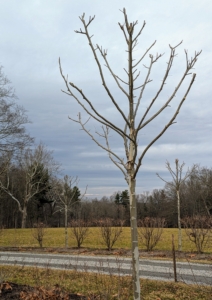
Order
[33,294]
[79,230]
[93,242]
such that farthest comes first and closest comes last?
[93,242] < [79,230] < [33,294]

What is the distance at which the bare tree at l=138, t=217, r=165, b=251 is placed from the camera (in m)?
14.9

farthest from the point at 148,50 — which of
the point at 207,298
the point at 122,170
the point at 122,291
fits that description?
the point at 207,298

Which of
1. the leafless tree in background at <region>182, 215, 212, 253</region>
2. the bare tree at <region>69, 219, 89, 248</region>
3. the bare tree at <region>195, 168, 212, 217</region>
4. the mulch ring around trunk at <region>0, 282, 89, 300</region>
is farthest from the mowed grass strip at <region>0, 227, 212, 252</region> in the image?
the mulch ring around trunk at <region>0, 282, 89, 300</region>

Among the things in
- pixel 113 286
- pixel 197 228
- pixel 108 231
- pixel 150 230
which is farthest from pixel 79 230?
pixel 113 286

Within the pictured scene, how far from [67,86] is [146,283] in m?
5.75

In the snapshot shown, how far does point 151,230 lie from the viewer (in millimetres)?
15016

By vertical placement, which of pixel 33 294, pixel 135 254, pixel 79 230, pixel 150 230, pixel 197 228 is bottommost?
pixel 33 294

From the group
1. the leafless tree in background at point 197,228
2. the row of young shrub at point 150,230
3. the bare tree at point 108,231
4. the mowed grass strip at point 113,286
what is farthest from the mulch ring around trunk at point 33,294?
the bare tree at point 108,231

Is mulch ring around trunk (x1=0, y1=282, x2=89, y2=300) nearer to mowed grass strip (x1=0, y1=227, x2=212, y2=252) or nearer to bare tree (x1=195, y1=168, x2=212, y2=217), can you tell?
bare tree (x1=195, y1=168, x2=212, y2=217)

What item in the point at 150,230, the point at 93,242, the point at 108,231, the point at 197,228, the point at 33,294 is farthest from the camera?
the point at 93,242

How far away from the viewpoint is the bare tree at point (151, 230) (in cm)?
1491

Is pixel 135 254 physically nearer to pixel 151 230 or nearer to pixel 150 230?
pixel 151 230

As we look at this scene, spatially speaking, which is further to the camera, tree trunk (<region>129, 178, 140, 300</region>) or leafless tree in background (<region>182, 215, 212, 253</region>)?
leafless tree in background (<region>182, 215, 212, 253</region>)

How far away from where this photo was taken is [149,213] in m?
48.8
